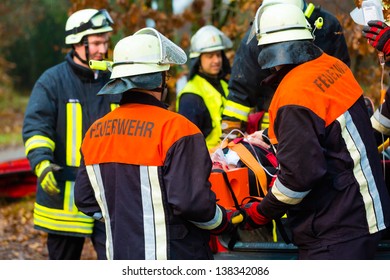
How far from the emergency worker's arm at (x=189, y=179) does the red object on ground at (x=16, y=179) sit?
5.99 meters

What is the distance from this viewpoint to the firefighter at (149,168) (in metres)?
3.71

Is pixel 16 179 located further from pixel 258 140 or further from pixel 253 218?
pixel 253 218

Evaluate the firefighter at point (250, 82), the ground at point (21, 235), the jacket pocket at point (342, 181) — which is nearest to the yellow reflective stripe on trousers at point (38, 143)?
the firefighter at point (250, 82)

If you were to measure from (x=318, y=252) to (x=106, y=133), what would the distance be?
1.19 meters

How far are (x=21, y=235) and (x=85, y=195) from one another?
15.2 ft

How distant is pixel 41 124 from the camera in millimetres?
5633

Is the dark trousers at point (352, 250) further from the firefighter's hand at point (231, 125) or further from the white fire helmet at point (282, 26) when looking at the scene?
the firefighter's hand at point (231, 125)

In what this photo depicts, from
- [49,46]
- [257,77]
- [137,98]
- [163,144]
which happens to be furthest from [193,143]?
[49,46]

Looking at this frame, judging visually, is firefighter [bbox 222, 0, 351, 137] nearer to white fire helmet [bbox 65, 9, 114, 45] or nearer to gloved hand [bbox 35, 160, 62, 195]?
white fire helmet [bbox 65, 9, 114, 45]

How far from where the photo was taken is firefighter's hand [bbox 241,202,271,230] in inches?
162

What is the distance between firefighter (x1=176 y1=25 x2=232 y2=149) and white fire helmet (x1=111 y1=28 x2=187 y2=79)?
7.83 feet

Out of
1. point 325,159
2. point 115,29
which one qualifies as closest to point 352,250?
point 325,159

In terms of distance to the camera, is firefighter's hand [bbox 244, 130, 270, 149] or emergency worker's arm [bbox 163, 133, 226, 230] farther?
firefighter's hand [bbox 244, 130, 270, 149]

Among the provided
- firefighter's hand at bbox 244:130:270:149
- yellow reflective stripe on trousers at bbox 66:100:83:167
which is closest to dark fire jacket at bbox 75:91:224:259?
firefighter's hand at bbox 244:130:270:149
